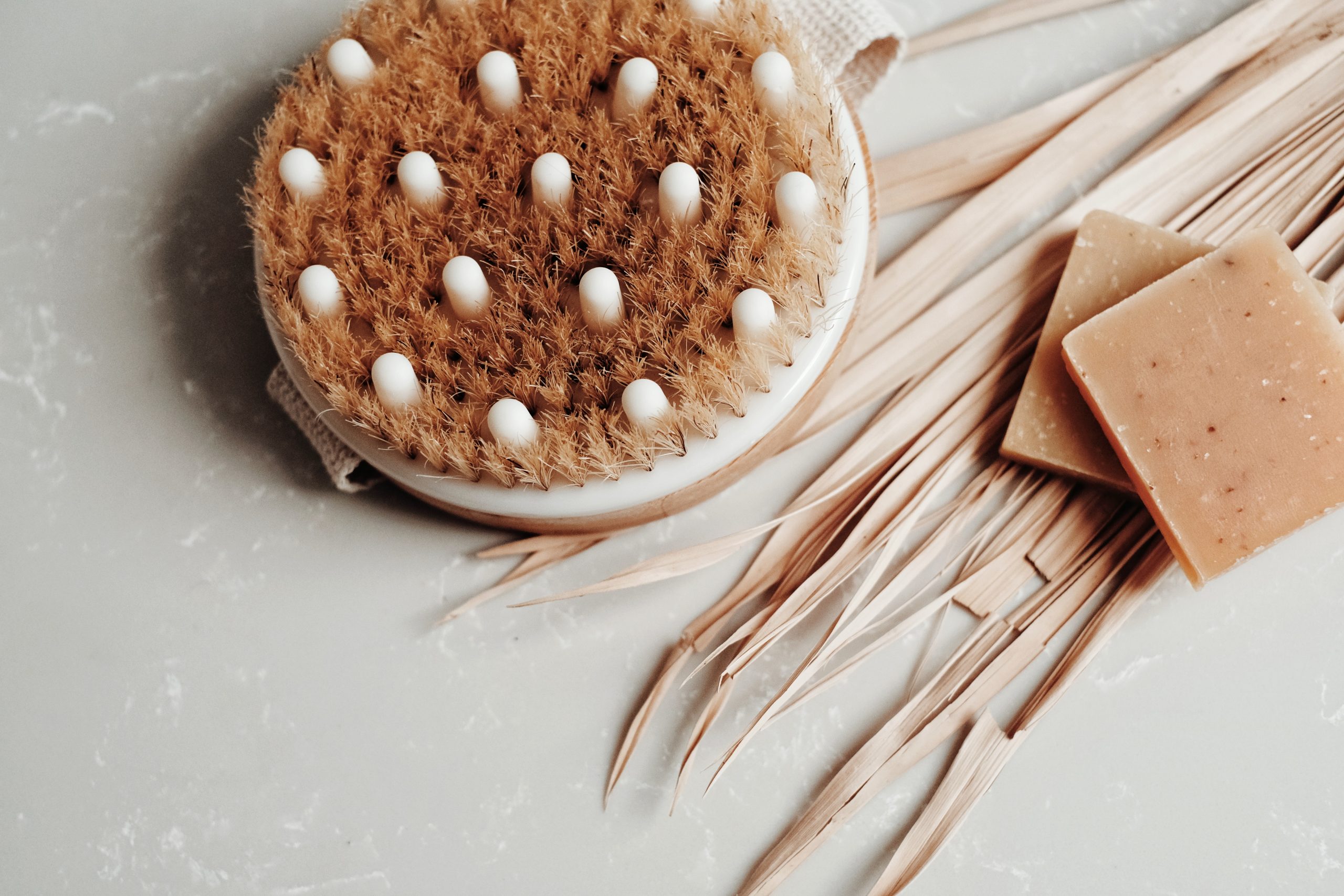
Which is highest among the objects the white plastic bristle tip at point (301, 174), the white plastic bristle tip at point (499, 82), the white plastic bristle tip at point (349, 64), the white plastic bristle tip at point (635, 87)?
the white plastic bristle tip at point (635, 87)

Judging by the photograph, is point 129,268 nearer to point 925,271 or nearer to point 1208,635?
point 925,271

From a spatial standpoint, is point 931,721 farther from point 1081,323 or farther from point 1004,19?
point 1004,19

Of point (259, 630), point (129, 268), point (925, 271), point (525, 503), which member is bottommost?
point (259, 630)

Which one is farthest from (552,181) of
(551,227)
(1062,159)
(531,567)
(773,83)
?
(1062,159)

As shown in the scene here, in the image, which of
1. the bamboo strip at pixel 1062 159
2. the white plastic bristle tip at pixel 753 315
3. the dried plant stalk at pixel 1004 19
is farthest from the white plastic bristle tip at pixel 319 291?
the dried plant stalk at pixel 1004 19

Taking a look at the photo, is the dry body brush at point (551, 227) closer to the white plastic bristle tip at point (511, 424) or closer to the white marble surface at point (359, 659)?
the white plastic bristle tip at point (511, 424)

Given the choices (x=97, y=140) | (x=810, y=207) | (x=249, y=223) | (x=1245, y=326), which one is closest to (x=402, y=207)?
(x=249, y=223)
